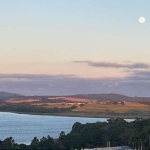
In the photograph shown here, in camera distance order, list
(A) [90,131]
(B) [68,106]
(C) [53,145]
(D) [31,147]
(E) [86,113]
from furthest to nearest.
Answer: (B) [68,106] < (E) [86,113] < (A) [90,131] < (C) [53,145] < (D) [31,147]

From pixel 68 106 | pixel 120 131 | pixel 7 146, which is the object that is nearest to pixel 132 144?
pixel 120 131

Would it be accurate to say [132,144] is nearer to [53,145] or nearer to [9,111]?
[53,145]

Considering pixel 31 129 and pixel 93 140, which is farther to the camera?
pixel 31 129

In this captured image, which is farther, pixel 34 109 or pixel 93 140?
pixel 34 109

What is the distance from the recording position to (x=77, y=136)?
113ft

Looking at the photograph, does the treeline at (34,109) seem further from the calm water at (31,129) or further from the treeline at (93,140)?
the treeline at (93,140)

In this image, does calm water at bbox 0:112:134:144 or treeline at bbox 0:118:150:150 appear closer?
treeline at bbox 0:118:150:150

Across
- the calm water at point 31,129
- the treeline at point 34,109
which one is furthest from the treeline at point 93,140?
the treeline at point 34,109

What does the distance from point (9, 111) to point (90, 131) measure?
3779 inches

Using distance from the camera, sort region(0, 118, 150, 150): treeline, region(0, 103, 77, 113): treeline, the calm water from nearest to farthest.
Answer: region(0, 118, 150, 150): treeline → the calm water → region(0, 103, 77, 113): treeline

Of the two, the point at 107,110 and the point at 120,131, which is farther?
the point at 107,110

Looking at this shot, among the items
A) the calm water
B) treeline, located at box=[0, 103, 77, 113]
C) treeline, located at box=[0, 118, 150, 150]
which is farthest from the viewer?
treeline, located at box=[0, 103, 77, 113]

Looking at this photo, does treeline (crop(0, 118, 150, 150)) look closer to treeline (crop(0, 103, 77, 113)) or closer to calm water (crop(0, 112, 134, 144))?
calm water (crop(0, 112, 134, 144))

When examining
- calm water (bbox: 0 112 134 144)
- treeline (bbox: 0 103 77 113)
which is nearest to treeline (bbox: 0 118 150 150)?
calm water (bbox: 0 112 134 144)
